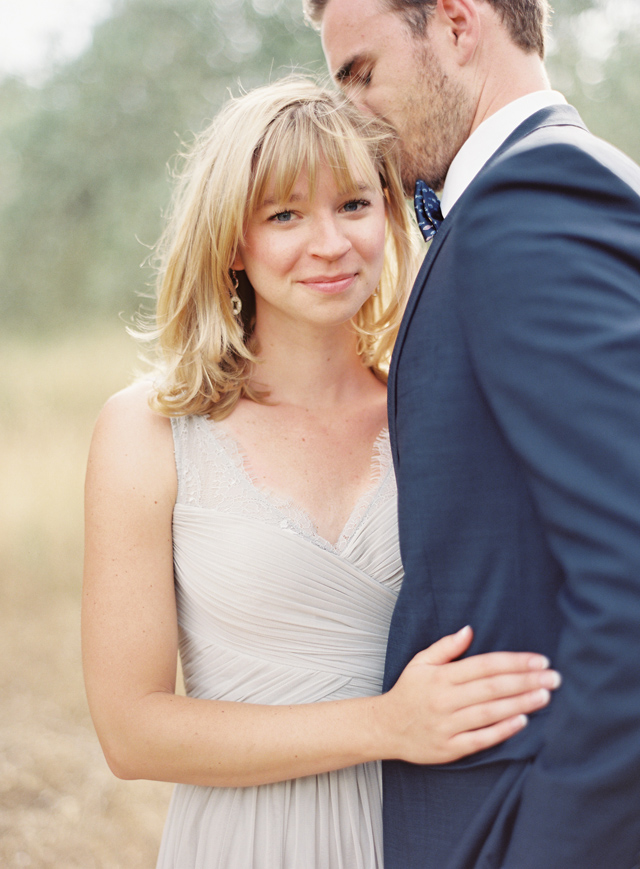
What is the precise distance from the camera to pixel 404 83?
1606 mm

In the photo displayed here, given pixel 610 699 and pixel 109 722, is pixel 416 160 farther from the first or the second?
pixel 109 722

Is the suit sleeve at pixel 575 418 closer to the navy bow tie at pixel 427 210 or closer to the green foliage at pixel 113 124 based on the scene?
the navy bow tie at pixel 427 210

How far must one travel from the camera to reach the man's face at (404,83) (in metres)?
1.57

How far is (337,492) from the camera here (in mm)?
1788

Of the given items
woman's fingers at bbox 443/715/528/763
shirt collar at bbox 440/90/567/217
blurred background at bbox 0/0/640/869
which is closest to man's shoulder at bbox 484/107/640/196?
shirt collar at bbox 440/90/567/217

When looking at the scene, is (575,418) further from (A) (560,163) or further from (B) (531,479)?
(A) (560,163)

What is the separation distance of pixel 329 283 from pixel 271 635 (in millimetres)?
760

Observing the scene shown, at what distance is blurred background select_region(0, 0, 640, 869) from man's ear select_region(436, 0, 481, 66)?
370 cm

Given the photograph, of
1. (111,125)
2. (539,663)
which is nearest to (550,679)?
(539,663)

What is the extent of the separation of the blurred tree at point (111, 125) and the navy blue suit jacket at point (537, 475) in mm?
5640

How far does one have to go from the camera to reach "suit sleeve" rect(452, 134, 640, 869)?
1007 mm

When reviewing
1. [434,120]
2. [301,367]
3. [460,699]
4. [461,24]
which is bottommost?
[460,699]

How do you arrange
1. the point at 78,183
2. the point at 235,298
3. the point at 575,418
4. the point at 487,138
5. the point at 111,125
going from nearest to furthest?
the point at 575,418 < the point at 487,138 < the point at 235,298 < the point at 111,125 < the point at 78,183

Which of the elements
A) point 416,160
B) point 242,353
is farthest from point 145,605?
point 416,160
